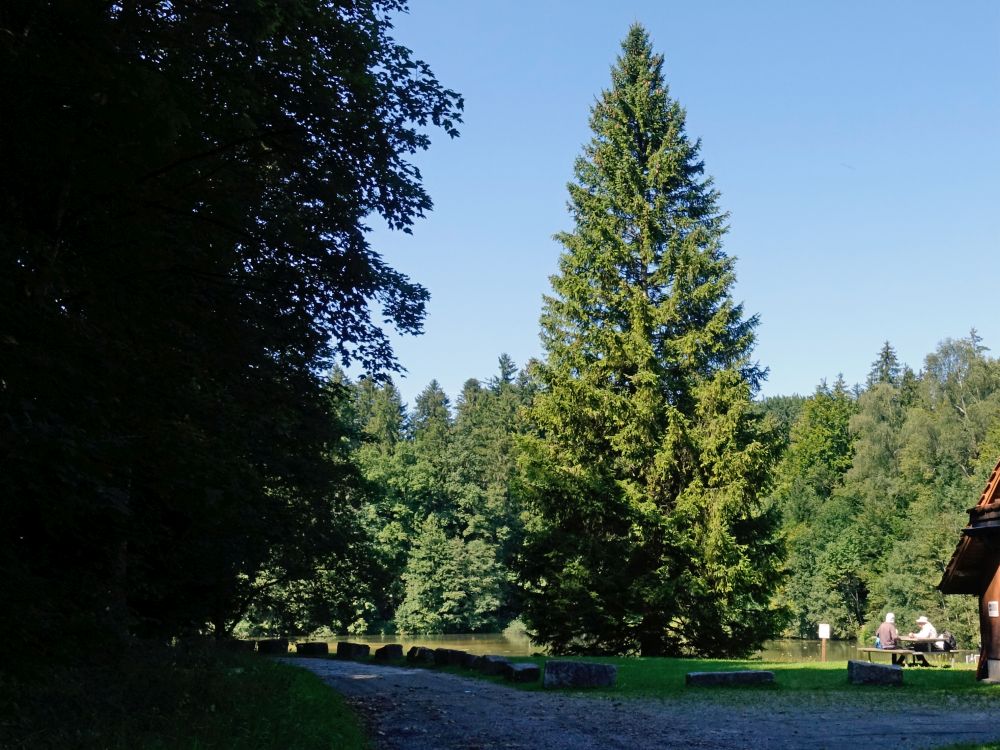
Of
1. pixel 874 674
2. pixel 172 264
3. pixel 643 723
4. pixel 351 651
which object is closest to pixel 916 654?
pixel 874 674

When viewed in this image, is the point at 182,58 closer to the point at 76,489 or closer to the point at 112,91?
the point at 112,91

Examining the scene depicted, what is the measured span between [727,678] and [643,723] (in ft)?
17.5

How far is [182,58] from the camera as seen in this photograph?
1012 centimetres

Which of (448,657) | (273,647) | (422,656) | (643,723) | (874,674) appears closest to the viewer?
(643,723)

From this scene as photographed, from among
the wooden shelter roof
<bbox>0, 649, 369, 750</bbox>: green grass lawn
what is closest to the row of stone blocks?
<bbox>0, 649, 369, 750</bbox>: green grass lawn

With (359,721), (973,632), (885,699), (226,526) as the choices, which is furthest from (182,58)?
(973,632)

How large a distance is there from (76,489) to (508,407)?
266 ft

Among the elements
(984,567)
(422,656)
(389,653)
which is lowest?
(389,653)

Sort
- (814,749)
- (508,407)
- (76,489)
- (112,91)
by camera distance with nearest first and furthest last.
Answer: (76,489)
(112,91)
(814,749)
(508,407)

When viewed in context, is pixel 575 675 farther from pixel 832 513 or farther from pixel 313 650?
pixel 832 513

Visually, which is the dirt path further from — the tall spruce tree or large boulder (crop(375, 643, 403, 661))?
the tall spruce tree

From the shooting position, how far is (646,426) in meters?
29.5

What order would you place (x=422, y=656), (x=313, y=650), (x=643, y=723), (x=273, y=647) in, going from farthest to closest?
(x=273, y=647) < (x=313, y=650) < (x=422, y=656) < (x=643, y=723)

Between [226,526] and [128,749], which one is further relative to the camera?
[226,526]
